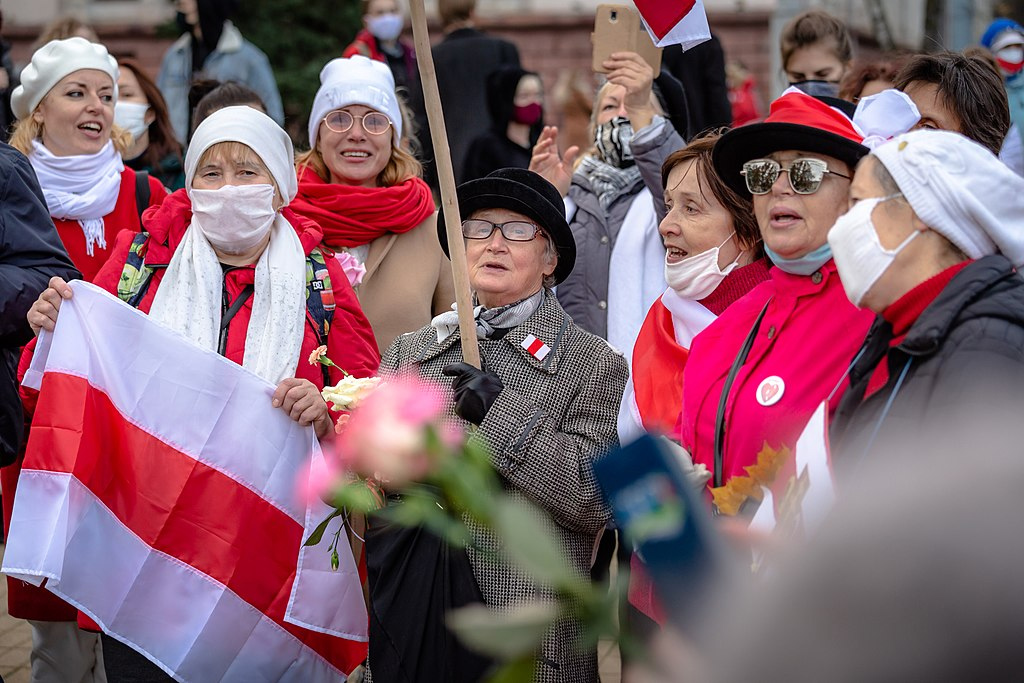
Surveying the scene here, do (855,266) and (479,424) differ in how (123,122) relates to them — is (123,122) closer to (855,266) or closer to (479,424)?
(479,424)

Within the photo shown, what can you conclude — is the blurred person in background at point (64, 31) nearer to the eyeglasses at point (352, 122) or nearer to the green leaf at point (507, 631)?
the eyeglasses at point (352, 122)

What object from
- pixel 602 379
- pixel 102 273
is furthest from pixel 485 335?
pixel 102 273

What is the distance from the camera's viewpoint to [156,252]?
418 cm

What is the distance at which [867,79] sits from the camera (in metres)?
5.75

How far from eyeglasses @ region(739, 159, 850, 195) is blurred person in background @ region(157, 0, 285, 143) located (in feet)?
18.3

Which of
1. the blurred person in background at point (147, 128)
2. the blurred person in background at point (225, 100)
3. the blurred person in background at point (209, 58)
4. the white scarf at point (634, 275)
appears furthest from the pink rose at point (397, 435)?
the blurred person in background at point (209, 58)

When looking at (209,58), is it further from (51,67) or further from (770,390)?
(770,390)

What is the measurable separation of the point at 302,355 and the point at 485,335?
0.69 metres

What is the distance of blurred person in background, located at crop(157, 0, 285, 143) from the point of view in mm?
8688

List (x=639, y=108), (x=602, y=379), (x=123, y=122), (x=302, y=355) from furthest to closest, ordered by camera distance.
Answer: (x=123, y=122), (x=639, y=108), (x=302, y=355), (x=602, y=379)

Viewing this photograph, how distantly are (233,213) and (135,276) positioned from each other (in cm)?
38

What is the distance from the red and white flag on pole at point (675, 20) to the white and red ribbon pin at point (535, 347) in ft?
3.36

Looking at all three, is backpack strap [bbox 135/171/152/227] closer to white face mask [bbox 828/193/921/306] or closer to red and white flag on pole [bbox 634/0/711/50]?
red and white flag on pole [bbox 634/0/711/50]

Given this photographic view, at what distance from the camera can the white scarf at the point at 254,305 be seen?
405 centimetres
